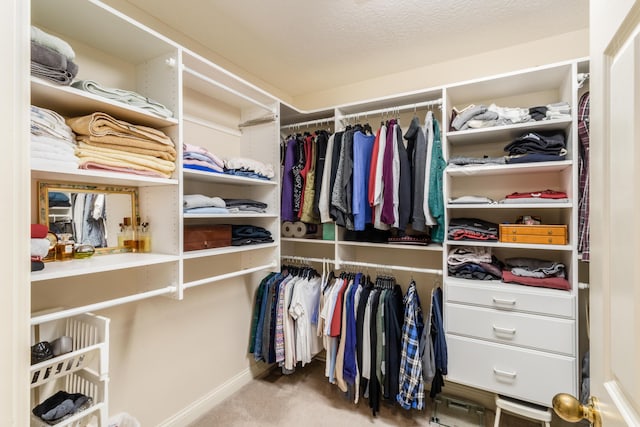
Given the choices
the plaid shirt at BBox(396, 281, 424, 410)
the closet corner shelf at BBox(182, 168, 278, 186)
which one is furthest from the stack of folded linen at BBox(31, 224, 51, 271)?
the plaid shirt at BBox(396, 281, 424, 410)

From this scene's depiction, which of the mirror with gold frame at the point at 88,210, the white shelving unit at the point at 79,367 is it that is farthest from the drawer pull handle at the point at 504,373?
the mirror with gold frame at the point at 88,210

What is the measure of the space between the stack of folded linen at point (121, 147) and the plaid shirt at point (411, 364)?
1646mm

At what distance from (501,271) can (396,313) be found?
2.33 ft

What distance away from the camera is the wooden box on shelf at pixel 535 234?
5.52 ft

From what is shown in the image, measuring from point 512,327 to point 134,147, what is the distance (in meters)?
2.22

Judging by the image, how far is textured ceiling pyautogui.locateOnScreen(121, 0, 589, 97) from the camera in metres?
1.68

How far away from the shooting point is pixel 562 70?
67.7 inches

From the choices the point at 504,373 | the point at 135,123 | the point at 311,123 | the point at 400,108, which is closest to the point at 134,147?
the point at 135,123

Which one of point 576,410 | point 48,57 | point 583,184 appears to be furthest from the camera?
point 583,184

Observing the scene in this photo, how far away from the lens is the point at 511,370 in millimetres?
1702

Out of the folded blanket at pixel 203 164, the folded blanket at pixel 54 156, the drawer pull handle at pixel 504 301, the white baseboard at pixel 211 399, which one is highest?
the folded blanket at pixel 203 164

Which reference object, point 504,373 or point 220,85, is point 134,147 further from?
point 504,373

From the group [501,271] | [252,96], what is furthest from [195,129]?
[501,271]

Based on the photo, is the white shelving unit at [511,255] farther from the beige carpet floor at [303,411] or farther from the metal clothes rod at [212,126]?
the metal clothes rod at [212,126]
